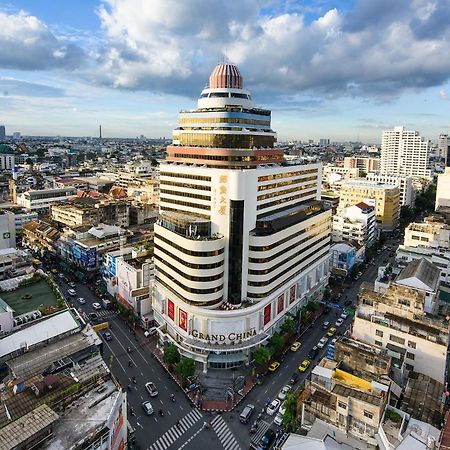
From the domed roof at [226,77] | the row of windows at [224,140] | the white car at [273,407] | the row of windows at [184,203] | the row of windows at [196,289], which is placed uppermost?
the domed roof at [226,77]

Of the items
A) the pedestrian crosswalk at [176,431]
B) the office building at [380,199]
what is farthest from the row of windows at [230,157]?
the office building at [380,199]

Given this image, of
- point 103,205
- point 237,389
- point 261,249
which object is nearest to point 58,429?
point 237,389

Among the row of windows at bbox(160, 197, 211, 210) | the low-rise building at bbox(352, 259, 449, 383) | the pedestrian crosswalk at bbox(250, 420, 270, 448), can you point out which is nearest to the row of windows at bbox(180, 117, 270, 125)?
the row of windows at bbox(160, 197, 211, 210)

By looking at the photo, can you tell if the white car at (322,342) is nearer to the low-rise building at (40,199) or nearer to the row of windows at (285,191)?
the row of windows at (285,191)

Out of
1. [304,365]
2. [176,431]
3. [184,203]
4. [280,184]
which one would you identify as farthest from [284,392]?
[280,184]

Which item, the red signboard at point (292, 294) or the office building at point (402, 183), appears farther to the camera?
the office building at point (402, 183)

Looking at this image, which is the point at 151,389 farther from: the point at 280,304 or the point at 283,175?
the point at 283,175

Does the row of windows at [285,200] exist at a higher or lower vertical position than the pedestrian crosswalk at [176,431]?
higher

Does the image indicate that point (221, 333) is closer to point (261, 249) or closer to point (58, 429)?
point (261, 249)

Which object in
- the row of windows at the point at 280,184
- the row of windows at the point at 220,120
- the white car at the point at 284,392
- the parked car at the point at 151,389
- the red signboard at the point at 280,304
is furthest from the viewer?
the red signboard at the point at 280,304
